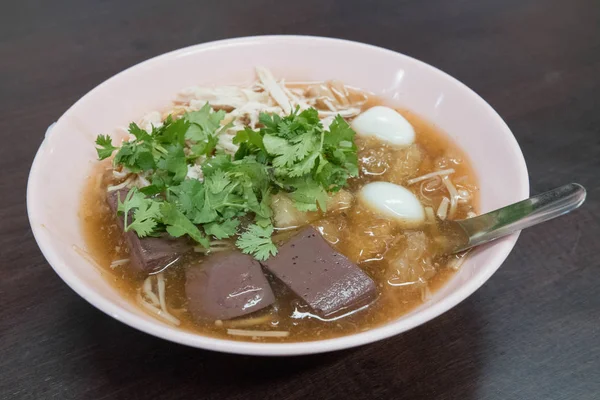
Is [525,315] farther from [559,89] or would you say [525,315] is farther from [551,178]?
[559,89]

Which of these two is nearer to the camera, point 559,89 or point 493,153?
point 493,153

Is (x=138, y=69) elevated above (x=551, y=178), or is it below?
above

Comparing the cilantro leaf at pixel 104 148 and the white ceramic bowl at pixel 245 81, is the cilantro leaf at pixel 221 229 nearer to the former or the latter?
the white ceramic bowl at pixel 245 81

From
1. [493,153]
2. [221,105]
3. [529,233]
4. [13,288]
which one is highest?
[493,153]

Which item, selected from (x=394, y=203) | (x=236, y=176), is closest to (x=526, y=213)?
(x=394, y=203)

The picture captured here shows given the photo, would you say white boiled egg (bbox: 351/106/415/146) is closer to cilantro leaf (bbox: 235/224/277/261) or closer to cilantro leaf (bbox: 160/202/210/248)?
cilantro leaf (bbox: 235/224/277/261)

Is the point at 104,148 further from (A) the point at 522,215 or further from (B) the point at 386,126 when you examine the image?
(A) the point at 522,215

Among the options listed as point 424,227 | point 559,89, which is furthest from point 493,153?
point 559,89

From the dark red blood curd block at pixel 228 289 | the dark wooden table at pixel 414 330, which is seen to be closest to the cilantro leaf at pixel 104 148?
the dark wooden table at pixel 414 330
